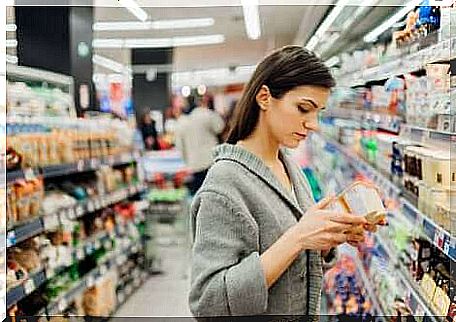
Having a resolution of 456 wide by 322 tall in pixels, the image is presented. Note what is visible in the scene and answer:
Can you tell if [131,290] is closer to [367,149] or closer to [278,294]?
[367,149]

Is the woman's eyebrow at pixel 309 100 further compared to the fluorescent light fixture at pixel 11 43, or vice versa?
the fluorescent light fixture at pixel 11 43

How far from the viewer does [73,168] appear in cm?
402

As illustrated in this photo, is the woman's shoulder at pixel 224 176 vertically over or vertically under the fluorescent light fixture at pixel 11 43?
under

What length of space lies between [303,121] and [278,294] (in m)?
0.43

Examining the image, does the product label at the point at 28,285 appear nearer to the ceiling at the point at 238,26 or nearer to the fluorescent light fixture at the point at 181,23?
the ceiling at the point at 238,26

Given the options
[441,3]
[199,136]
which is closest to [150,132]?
[199,136]

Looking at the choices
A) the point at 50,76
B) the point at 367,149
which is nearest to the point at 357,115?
the point at 367,149

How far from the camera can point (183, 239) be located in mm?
4742

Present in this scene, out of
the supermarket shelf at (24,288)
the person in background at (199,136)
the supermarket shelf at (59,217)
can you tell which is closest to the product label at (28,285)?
the supermarket shelf at (24,288)

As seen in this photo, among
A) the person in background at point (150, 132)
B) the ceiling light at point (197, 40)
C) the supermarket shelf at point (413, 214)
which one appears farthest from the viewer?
the person in background at point (150, 132)

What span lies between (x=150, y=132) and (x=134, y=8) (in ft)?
6.57

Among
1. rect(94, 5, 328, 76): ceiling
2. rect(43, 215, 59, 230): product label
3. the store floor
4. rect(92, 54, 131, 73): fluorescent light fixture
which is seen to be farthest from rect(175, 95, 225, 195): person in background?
rect(43, 215, 59, 230): product label

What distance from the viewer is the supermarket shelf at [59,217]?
120 inches

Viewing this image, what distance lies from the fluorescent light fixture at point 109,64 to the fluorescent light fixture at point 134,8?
1.10 ft
